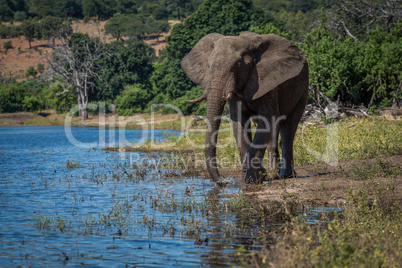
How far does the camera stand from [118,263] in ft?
22.9

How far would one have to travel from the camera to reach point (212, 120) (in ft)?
34.8

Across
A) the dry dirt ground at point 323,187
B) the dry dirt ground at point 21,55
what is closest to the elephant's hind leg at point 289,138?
the dry dirt ground at point 323,187

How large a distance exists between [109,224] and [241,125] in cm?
415

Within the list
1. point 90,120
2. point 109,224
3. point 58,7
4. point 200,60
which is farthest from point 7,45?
point 109,224

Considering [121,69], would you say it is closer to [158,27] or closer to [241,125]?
[241,125]

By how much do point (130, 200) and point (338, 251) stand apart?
6.05m

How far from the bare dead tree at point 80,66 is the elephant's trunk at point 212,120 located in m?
43.8

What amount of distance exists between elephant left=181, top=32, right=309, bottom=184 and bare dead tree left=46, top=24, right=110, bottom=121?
42.9m

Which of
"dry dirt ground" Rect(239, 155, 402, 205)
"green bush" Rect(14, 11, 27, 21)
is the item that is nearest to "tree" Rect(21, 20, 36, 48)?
"green bush" Rect(14, 11, 27, 21)

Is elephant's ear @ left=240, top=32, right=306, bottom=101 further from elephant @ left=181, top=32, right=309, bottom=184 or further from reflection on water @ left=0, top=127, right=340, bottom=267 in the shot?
reflection on water @ left=0, top=127, right=340, bottom=267

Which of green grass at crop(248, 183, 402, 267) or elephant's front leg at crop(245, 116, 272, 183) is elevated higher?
elephant's front leg at crop(245, 116, 272, 183)

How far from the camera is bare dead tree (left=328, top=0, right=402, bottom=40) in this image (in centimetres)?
3409

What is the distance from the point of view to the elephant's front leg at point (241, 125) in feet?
38.5

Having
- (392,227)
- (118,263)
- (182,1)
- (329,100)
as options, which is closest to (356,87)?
(329,100)
